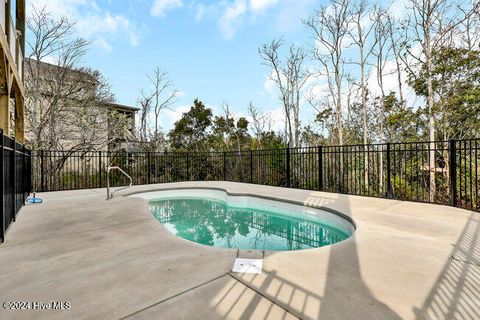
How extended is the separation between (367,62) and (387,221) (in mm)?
10456

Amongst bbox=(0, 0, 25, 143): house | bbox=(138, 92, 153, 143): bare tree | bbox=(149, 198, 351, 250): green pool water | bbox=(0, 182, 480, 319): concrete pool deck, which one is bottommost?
bbox=(149, 198, 351, 250): green pool water

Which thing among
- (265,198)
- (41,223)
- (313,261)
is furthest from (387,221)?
(41,223)

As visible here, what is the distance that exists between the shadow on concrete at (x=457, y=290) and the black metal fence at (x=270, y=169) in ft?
15.3

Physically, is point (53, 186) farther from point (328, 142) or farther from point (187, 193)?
point (328, 142)

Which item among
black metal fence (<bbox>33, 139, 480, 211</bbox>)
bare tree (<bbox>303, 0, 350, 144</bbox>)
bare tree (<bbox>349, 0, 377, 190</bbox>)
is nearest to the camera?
black metal fence (<bbox>33, 139, 480, 211</bbox>)

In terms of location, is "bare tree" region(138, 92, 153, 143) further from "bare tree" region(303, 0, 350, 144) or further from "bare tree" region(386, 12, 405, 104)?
"bare tree" region(386, 12, 405, 104)

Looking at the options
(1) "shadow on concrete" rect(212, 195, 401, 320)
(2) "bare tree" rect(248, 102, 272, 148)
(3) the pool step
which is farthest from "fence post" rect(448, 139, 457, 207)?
(2) "bare tree" rect(248, 102, 272, 148)

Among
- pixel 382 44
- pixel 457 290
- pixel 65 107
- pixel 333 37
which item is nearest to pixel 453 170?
pixel 457 290

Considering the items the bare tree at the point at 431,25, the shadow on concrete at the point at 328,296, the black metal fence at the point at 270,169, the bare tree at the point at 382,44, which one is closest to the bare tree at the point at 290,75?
the bare tree at the point at 382,44

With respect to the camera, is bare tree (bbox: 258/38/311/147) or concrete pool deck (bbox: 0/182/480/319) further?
bare tree (bbox: 258/38/311/147)

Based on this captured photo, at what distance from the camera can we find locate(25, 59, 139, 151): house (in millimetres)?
8672

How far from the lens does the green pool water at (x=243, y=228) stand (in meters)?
3.70

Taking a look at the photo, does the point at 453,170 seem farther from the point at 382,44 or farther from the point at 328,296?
the point at 382,44

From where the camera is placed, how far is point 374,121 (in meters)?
14.2
